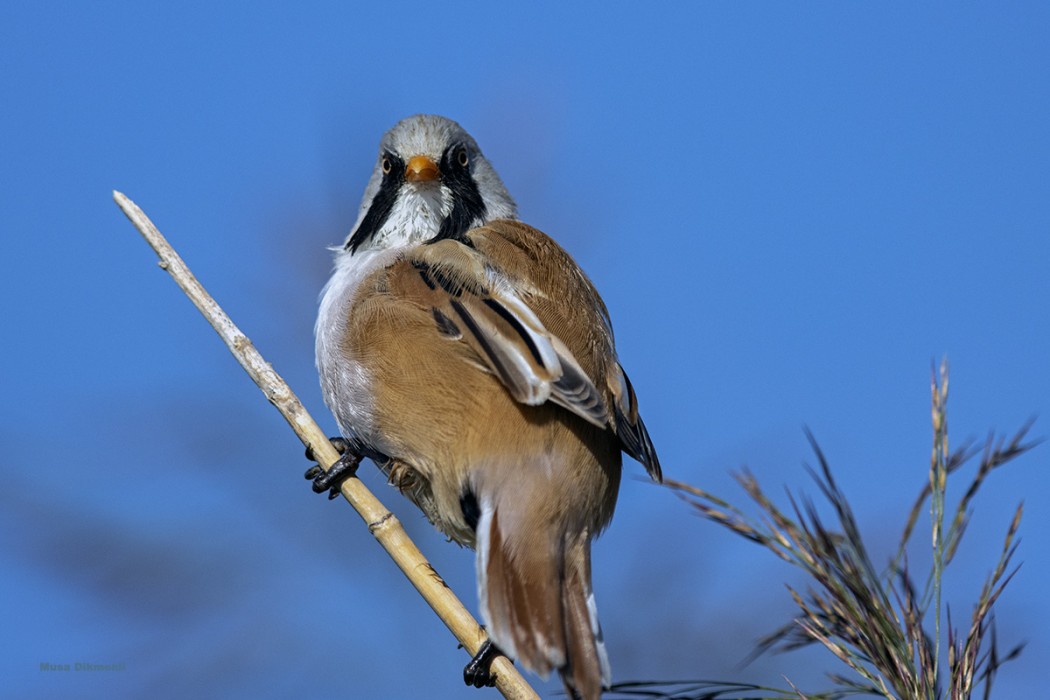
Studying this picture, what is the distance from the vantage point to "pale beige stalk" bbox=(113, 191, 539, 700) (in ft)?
10.3

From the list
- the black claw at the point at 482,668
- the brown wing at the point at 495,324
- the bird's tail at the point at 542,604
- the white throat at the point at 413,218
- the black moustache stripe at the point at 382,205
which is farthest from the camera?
the black moustache stripe at the point at 382,205

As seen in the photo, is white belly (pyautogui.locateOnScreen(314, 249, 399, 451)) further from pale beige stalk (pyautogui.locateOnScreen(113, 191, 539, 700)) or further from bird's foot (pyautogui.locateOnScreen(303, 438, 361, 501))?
pale beige stalk (pyautogui.locateOnScreen(113, 191, 539, 700))

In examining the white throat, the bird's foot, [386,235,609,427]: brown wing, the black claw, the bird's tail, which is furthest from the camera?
the white throat

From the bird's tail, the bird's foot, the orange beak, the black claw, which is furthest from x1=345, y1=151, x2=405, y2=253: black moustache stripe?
the black claw

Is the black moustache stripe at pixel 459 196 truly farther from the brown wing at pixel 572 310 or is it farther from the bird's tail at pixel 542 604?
the bird's tail at pixel 542 604

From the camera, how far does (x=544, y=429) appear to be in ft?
11.7

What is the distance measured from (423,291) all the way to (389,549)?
1051 mm

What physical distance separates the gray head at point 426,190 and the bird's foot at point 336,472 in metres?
1.03

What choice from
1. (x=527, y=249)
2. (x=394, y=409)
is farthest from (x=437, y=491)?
(x=527, y=249)

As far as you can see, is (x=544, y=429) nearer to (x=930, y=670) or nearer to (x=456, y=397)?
(x=456, y=397)

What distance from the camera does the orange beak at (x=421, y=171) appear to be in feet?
15.2

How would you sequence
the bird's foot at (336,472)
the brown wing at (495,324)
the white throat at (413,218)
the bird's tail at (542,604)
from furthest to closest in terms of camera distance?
1. the white throat at (413,218)
2. the bird's foot at (336,472)
3. the brown wing at (495,324)
4. the bird's tail at (542,604)

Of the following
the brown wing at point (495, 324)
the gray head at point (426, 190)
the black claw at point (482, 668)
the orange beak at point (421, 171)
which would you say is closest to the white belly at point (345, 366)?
the brown wing at point (495, 324)

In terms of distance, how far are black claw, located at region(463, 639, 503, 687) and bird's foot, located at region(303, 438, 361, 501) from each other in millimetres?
784
